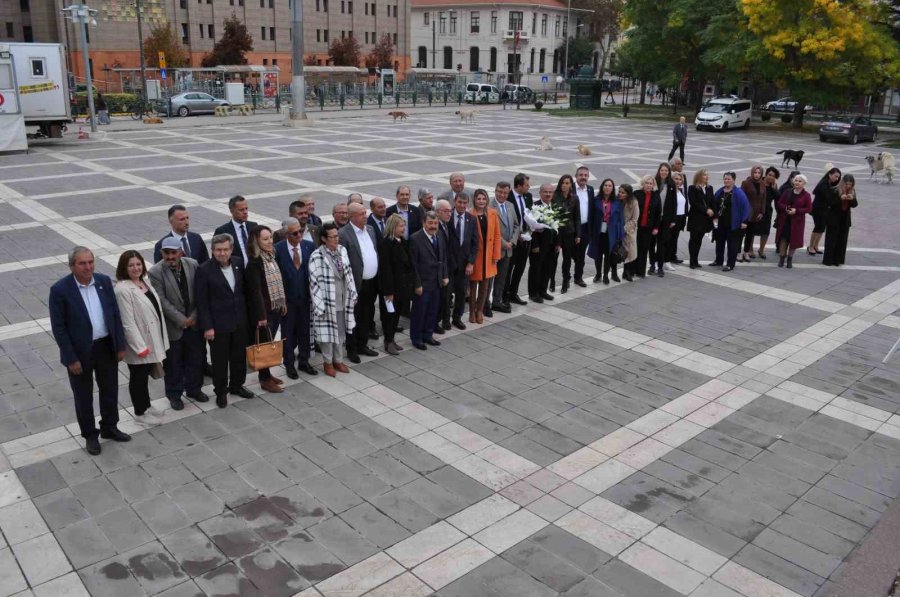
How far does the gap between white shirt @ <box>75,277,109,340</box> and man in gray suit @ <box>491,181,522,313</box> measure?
5.33 meters

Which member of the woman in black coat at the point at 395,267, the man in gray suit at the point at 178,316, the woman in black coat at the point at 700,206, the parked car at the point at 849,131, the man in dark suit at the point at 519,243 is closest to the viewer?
the man in gray suit at the point at 178,316

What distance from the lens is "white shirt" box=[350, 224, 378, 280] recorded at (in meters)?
8.68

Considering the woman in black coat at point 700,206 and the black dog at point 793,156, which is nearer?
the woman in black coat at point 700,206

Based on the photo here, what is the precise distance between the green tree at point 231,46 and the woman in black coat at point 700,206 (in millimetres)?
61199

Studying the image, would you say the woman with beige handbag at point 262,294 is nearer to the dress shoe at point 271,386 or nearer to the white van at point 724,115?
the dress shoe at point 271,386

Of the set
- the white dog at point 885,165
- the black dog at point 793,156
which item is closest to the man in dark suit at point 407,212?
the white dog at point 885,165

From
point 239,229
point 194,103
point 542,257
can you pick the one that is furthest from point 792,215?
point 194,103

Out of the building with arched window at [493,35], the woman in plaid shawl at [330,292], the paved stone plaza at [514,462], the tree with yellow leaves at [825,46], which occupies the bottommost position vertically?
the paved stone plaza at [514,462]

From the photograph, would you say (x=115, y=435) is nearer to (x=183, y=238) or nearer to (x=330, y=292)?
(x=183, y=238)

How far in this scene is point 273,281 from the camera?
307 inches

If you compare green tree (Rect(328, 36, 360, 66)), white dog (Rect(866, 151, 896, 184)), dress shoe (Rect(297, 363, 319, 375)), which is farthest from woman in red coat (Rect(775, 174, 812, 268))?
green tree (Rect(328, 36, 360, 66))

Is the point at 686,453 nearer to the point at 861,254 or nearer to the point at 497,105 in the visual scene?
the point at 861,254

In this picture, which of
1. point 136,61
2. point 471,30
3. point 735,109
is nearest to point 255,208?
point 735,109

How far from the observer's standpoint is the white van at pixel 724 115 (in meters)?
40.8
